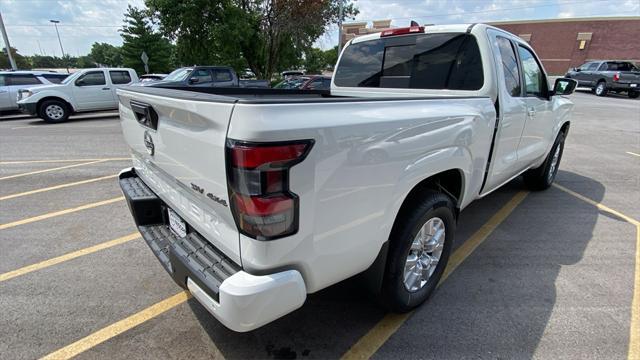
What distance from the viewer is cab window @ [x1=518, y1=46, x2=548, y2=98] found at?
3.63 meters

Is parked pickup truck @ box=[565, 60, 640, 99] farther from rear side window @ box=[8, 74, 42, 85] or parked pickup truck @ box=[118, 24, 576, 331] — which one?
rear side window @ box=[8, 74, 42, 85]

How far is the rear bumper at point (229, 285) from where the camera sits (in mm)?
1501

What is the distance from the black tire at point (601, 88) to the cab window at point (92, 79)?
26.5 metres

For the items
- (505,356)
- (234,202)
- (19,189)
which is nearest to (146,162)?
(234,202)

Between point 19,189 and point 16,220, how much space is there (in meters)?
1.44

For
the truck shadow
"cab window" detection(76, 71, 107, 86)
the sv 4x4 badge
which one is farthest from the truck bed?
"cab window" detection(76, 71, 107, 86)

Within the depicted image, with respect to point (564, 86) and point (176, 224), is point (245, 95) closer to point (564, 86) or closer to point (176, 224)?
point (176, 224)

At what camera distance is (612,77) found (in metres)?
20.0

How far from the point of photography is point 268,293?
59.3 inches

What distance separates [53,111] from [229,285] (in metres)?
13.5

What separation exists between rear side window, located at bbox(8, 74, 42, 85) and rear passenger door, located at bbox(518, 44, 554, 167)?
15.7 metres

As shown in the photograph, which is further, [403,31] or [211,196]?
[403,31]

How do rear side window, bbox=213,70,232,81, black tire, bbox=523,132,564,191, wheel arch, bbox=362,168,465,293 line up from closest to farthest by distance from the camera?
1. wheel arch, bbox=362,168,465,293
2. black tire, bbox=523,132,564,191
3. rear side window, bbox=213,70,232,81

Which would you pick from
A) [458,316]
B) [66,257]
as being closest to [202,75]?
[66,257]
